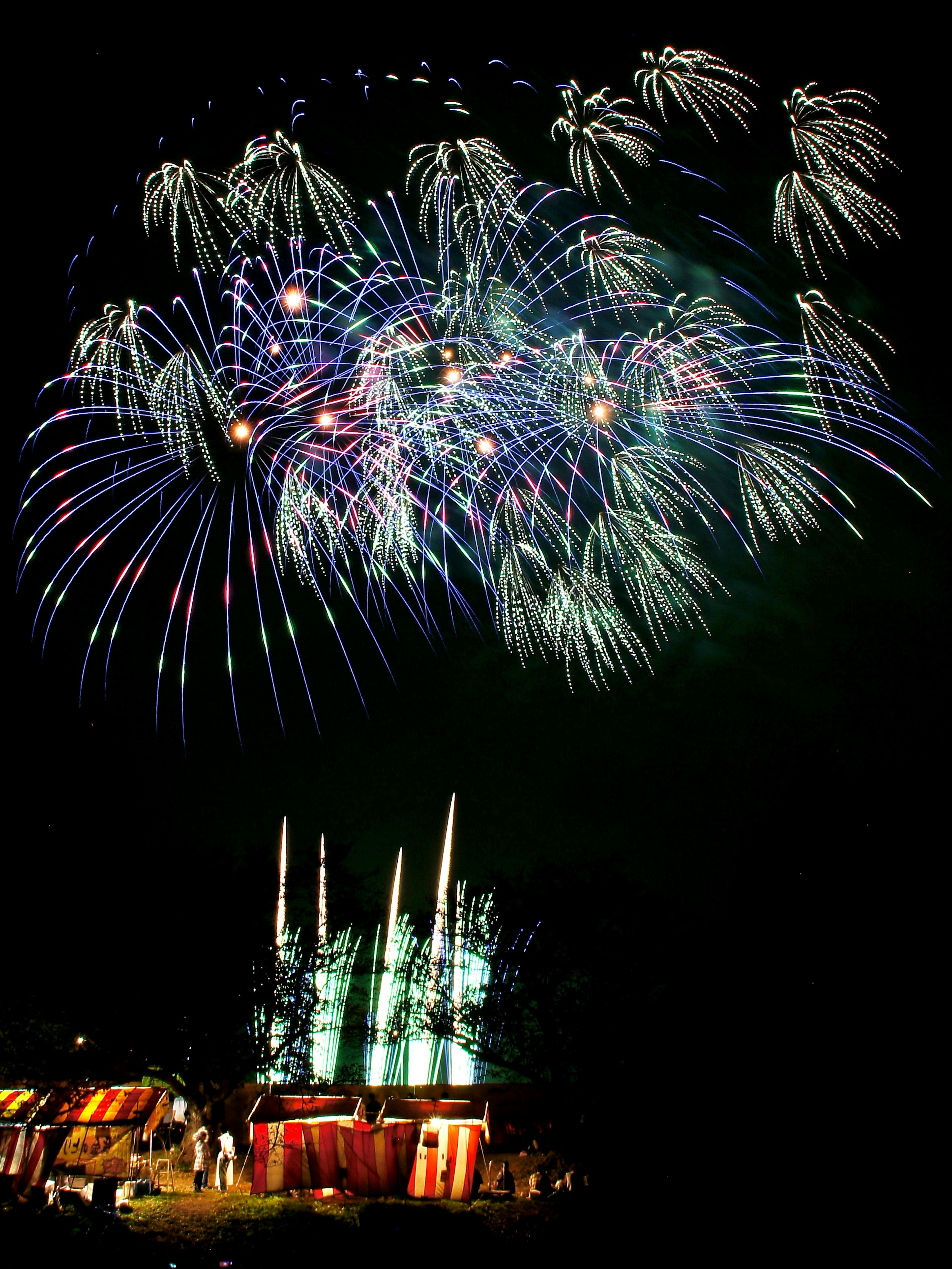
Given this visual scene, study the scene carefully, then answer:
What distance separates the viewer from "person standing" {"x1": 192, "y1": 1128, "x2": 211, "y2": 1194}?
64.5ft

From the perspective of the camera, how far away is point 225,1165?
20.1 meters

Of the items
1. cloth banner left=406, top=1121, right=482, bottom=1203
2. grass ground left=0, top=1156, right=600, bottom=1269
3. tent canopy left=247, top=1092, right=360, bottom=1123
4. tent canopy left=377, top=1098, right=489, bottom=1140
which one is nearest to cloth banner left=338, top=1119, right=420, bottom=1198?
cloth banner left=406, top=1121, right=482, bottom=1203

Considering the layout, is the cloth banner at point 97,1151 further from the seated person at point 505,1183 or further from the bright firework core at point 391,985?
the seated person at point 505,1183

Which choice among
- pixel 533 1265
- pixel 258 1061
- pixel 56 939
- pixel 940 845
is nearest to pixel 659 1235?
pixel 533 1265

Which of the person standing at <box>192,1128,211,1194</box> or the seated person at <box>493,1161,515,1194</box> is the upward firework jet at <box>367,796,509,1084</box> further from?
the person standing at <box>192,1128,211,1194</box>

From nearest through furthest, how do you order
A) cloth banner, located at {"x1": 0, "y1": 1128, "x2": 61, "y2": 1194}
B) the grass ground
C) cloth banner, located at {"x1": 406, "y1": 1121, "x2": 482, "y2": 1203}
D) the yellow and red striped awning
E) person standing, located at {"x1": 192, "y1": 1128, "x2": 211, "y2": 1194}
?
the grass ground
cloth banner, located at {"x1": 0, "y1": 1128, "x2": 61, "y2": 1194}
cloth banner, located at {"x1": 406, "y1": 1121, "x2": 482, "y2": 1203}
person standing, located at {"x1": 192, "y1": 1128, "x2": 211, "y2": 1194}
the yellow and red striped awning

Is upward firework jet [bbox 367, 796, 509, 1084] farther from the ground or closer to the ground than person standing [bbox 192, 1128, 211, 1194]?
farther from the ground

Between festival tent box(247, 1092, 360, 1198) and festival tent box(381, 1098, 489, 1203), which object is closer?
festival tent box(381, 1098, 489, 1203)

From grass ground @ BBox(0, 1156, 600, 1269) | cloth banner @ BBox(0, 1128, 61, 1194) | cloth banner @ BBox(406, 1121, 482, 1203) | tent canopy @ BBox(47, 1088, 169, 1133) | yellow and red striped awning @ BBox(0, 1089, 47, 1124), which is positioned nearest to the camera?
grass ground @ BBox(0, 1156, 600, 1269)

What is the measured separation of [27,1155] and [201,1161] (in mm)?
3974

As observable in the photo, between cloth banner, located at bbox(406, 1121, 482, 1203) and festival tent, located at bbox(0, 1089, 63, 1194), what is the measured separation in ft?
25.1

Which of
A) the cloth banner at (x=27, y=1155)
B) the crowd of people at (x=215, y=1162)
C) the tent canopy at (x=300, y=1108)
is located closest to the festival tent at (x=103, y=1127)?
the cloth banner at (x=27, y=1155)

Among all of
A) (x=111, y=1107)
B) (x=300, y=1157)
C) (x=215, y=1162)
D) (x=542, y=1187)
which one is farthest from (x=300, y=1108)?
(x=542, y=1187)

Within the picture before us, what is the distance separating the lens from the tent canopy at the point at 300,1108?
20.5 metres
